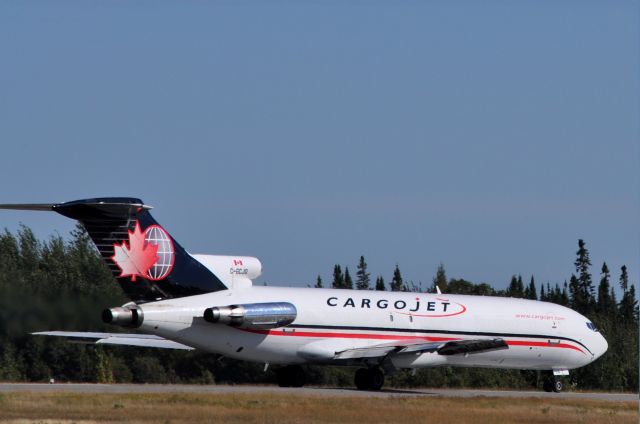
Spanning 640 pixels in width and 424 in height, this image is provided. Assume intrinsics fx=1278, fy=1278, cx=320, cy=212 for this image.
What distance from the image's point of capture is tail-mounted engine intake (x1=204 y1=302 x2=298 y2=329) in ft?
131

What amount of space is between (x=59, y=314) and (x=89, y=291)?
1701 millimetres

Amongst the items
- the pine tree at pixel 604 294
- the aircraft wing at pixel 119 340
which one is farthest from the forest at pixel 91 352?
the pine tree at pixel 604 294

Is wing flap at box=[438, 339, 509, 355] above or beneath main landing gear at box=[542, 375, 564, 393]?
Answer: above

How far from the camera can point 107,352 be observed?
5159cm

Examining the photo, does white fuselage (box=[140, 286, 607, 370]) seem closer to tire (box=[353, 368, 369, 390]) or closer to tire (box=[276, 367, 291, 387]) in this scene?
tire (box=[353, 368, 369, 390])

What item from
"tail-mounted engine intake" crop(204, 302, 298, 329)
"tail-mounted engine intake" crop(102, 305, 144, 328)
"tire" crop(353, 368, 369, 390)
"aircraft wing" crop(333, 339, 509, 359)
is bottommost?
"tire" crop(353, 368, 369, 390)

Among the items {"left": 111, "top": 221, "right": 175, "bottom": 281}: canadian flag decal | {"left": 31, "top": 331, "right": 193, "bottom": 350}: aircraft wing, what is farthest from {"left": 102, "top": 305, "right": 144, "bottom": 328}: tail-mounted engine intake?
{"left": 31, "top": 331, "right": 193, "bottom": 350}: aircraft wing

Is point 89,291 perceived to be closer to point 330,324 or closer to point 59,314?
point 59,314

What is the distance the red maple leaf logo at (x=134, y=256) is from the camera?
38875 mm

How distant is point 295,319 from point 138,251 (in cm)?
602

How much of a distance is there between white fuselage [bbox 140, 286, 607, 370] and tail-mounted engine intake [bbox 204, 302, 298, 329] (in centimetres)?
34

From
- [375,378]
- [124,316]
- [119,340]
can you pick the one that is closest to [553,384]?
[375,378]

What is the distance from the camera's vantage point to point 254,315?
4062 cm

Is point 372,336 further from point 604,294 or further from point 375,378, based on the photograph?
point 604,294
